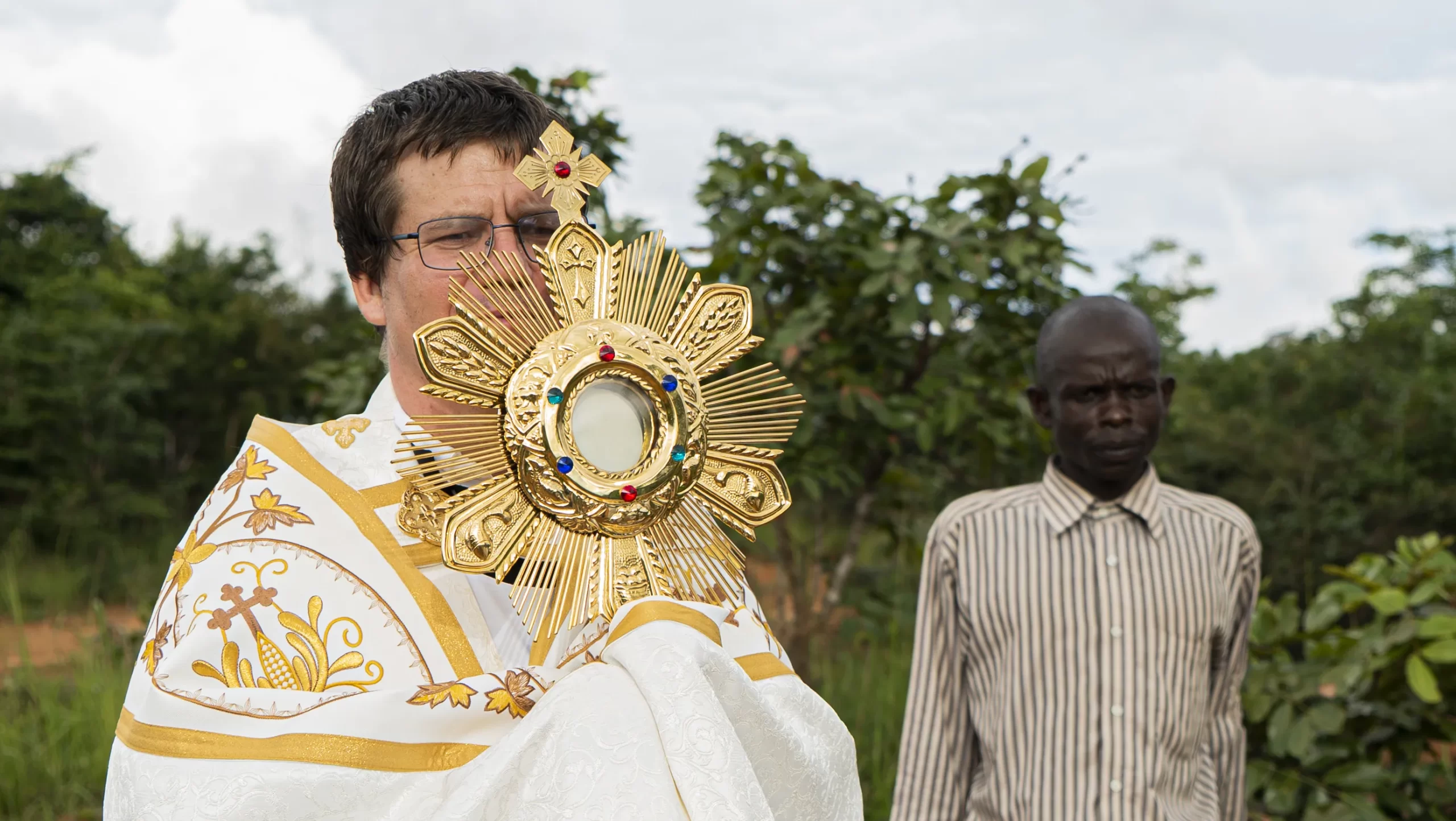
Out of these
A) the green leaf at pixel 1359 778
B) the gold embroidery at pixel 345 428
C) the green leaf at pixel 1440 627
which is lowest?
the green leaf at pixel 1359 778

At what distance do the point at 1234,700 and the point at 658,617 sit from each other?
204 cm

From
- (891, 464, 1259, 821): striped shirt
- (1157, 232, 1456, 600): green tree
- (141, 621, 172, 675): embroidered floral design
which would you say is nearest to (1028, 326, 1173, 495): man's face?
(891, 464, 1259, 821): striped shirt

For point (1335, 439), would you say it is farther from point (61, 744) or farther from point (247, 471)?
point (247, 471)

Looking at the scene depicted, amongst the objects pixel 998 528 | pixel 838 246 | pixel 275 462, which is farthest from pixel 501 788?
pixel 838 246

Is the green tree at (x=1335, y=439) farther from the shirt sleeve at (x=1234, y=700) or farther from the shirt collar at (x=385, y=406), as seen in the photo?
the shirt collar at (x=385, y=406)

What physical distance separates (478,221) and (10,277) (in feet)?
57.6

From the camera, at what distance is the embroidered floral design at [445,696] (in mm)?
1555

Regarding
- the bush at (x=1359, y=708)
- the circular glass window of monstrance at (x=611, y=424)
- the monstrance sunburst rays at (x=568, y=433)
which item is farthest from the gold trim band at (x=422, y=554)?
the bush at (x=1359, y=708)

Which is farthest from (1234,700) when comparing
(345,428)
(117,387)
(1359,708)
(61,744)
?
(117,387)

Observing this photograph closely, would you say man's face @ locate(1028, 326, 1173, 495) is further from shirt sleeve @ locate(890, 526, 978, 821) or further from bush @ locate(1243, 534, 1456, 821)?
bush @ locate(1243, 534, 1456, 821)

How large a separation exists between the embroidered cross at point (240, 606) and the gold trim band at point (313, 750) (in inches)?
5.4

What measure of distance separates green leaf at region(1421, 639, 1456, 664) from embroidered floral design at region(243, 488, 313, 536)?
329cm

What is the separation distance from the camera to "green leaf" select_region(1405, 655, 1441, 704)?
Result: 3619 millimetres

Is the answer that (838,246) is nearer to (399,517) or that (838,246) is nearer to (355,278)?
(355,278)
